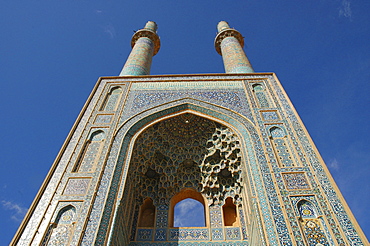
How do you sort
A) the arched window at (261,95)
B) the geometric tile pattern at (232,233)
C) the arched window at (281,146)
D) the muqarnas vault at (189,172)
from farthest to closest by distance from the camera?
the arched window at (261,95) → the geometric tile pattern at (232,233) → the arched window at (281,146) → the muqarnas vault at (189,172)

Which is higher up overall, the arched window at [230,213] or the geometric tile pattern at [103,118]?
the geometric tile pattern at [103,118]

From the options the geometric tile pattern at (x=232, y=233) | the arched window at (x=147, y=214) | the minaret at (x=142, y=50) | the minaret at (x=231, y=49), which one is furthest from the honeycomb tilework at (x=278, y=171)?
the minaret at (x=142, y=50)

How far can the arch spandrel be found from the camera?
427cm

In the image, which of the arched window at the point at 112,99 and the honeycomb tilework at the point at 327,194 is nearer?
the honeycomb tilework at the point at 327,194

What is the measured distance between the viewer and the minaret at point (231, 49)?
8.67m

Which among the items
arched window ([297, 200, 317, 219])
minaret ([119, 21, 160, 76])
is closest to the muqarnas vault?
arched window ([297, 200, 317, 219])

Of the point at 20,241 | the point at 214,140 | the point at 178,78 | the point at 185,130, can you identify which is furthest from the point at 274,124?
the point at 20,241

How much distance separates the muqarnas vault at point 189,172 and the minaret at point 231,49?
1349mm

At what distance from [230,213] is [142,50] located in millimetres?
6000

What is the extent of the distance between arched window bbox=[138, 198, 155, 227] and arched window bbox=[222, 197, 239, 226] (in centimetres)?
134

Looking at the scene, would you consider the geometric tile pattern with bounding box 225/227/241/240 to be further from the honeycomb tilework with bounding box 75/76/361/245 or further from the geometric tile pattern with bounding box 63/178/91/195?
the geometric tile pattern with bounding box 63/178/91/195

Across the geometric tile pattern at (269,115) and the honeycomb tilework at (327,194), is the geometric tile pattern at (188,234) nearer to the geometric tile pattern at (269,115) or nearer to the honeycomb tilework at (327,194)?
the honeycomb tilework at (327,194)

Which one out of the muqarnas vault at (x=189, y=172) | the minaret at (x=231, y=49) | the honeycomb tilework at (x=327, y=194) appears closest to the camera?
the honeycomb tilework at (x=327, y=194)

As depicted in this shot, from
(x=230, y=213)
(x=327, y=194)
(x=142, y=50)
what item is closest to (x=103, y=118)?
(x=230, y=213)
